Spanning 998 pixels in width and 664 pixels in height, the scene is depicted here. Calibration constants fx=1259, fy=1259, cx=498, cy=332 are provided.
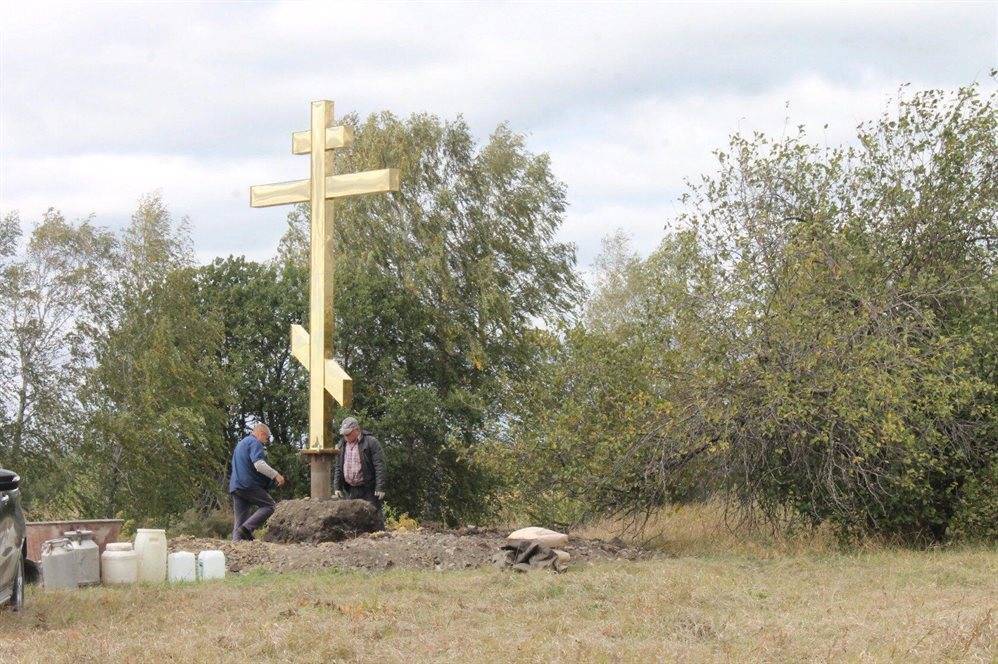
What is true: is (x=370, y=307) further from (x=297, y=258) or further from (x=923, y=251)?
(x=923, y=251)

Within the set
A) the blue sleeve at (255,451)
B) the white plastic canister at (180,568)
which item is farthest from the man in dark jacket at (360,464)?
the white plastic canister at (180,568)

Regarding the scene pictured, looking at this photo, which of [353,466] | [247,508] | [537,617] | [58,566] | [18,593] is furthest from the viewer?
[247,508]

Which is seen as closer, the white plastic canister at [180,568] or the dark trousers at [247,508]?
the white plastic canister at [180,568]

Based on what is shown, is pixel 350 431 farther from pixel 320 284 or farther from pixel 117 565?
pixel 117 565

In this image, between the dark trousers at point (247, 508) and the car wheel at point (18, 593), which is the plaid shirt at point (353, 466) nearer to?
the dark trousers at point (247, 508)

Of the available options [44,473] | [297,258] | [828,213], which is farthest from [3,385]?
[828,213]

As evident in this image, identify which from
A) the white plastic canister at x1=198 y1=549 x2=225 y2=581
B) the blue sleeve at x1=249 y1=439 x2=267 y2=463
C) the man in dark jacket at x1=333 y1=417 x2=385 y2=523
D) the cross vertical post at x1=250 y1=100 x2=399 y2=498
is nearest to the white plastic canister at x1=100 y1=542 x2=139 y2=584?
the white plastic canister at x1=198 y1=549 x2=225 y2=581

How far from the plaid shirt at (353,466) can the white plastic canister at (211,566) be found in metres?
3.76

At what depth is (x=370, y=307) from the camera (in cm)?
3147

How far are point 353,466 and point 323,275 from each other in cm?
250

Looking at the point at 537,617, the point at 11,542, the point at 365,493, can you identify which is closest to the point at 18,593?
the point at 11,542

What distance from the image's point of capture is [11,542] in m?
9.75

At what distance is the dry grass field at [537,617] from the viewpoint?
7.98m

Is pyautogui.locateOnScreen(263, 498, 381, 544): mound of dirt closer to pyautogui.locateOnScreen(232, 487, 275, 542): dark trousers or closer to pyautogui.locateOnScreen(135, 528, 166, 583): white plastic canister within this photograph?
pyautogui.locateOnScreen(232, 487, 275, 542): dark trousers
